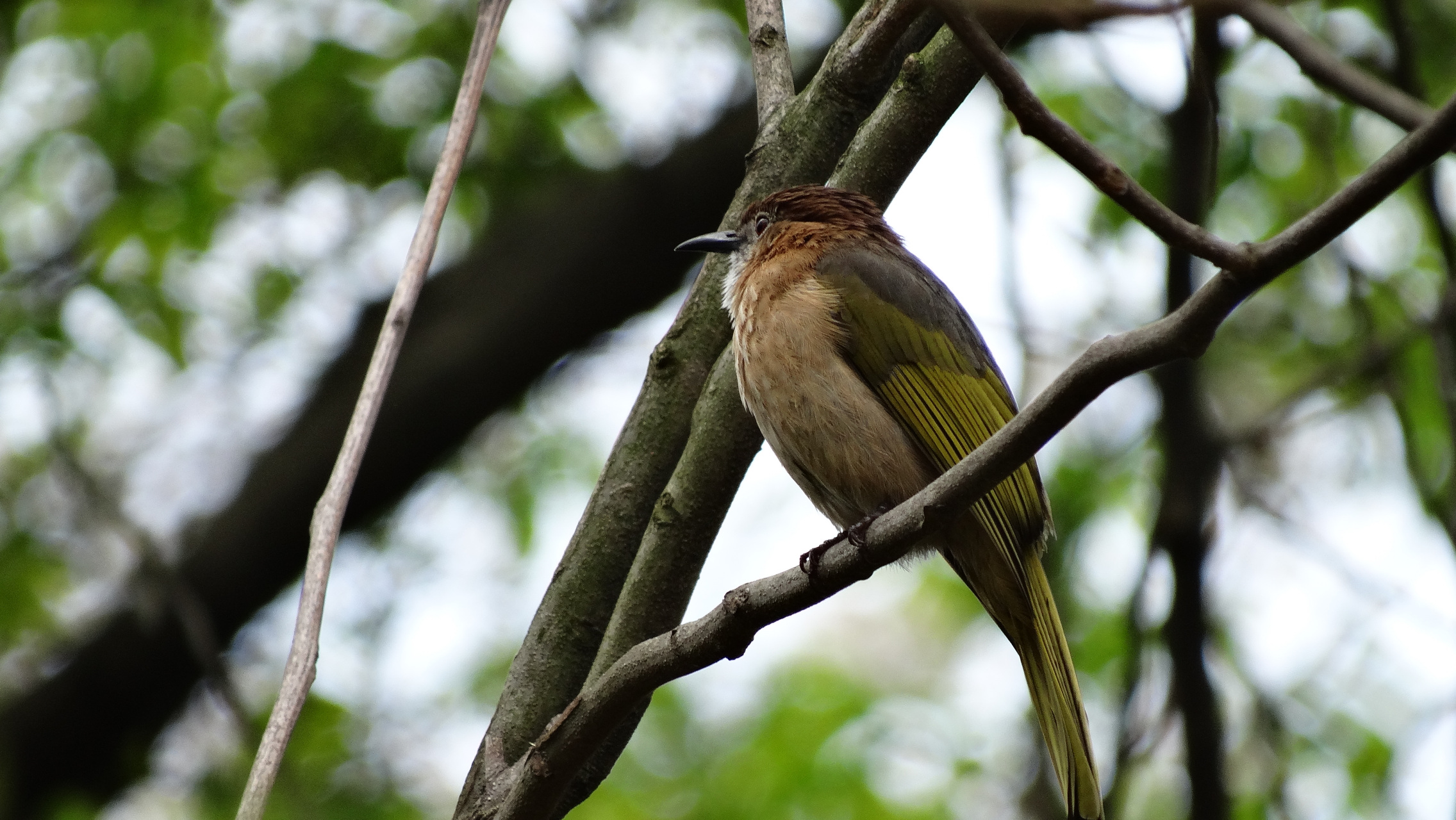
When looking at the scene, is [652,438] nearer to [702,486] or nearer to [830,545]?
[702,486]

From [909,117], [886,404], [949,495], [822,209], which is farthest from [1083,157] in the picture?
[822,209]

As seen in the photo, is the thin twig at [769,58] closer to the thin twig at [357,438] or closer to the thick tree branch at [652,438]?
the thick tree branch at [652,438]

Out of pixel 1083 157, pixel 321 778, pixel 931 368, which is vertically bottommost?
pixel 1083 157

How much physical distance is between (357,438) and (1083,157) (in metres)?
1.76

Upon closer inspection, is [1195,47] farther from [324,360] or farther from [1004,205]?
[324,360]

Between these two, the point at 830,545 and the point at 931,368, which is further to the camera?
the point at 931,368

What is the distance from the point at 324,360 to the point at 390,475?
2.99ft

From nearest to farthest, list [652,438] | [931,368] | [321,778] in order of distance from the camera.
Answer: [652,438]
[931,368]
[321,778]

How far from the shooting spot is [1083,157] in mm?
2133

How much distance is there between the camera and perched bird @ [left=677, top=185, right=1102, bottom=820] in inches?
146

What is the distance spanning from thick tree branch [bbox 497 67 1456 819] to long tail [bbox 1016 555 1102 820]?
2.90 feet

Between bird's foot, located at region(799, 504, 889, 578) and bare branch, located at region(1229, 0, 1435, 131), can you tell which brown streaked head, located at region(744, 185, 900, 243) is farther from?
bare branch, located at region(1229, 0, 1435, 131)

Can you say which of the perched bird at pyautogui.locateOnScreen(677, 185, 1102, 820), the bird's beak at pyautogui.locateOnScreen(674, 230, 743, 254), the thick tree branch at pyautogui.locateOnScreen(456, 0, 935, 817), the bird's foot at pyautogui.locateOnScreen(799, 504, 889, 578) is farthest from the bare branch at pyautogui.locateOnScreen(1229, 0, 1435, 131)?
the bird's beak at pyautogui.locateOnScreen(674, 230, 743, 254)

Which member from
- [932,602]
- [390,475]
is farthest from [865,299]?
[932,602]
